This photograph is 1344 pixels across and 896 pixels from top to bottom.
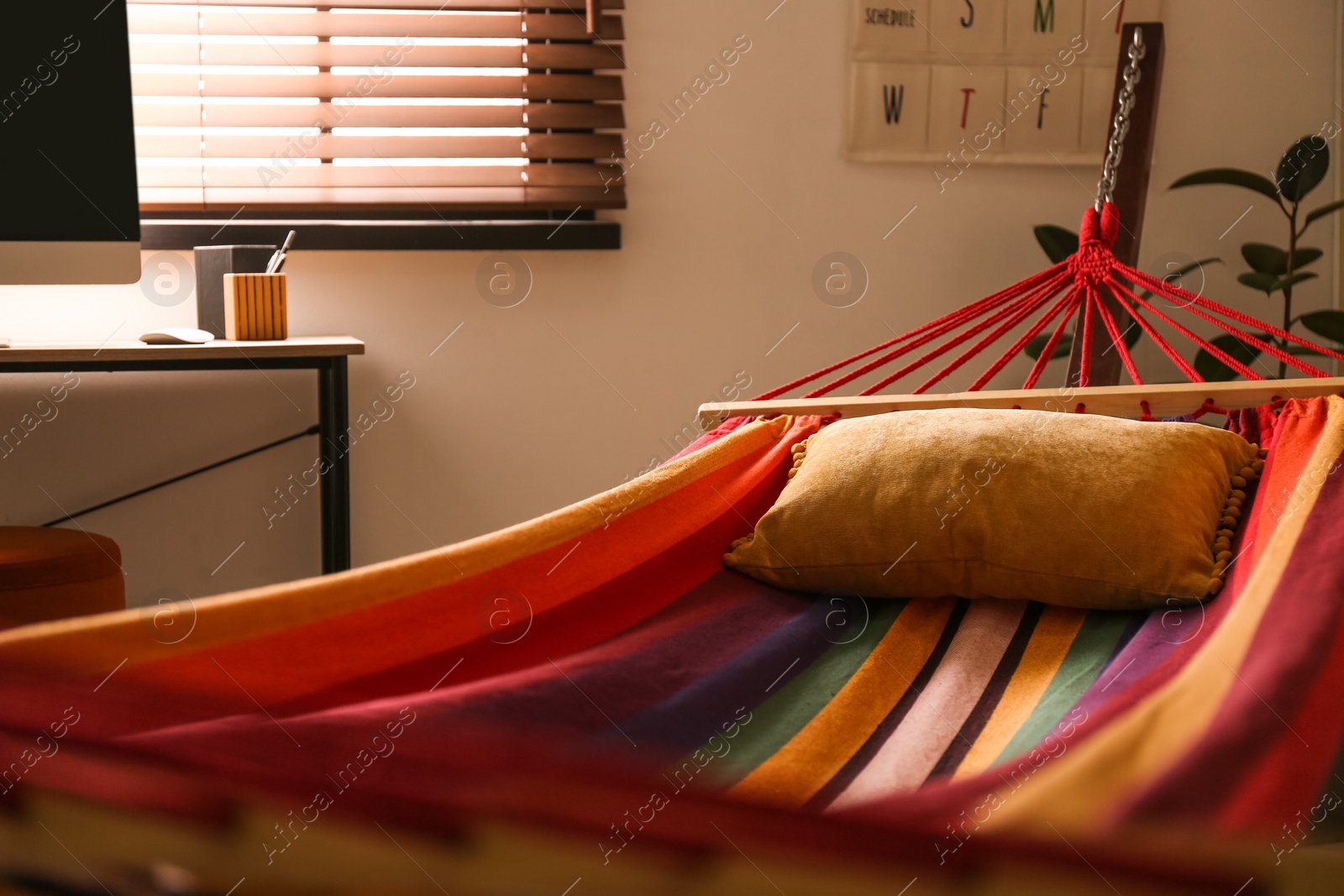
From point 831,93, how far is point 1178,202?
0.72m

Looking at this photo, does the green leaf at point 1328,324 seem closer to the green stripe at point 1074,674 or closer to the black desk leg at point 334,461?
the green stripe at point 1074,674

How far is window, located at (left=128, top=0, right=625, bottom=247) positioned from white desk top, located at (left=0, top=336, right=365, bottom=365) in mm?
421

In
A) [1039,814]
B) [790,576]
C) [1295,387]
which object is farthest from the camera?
[1295,387]

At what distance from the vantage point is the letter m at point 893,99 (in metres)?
2.05

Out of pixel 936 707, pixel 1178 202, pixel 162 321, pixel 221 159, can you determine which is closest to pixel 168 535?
pixel 162 321

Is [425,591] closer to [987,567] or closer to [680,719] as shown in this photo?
[680,719]

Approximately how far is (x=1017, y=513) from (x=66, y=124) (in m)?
1.43

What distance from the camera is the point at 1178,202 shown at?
214 centimetres

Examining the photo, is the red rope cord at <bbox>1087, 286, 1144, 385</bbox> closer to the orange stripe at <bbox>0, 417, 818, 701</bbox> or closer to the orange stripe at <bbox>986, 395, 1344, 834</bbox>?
the orange stripe at <bbox>0, 417, 818, 701</bbox>

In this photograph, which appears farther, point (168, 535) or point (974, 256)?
A: point (974, 256)

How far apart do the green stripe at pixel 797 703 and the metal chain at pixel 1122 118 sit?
775 millimetres

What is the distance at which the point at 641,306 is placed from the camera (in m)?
2.06

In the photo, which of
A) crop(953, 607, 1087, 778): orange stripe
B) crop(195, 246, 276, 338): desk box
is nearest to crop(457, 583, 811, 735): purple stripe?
crop(953, 607, 1087, 778): orange stripe

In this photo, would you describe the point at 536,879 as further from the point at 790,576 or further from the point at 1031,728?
the point at 790,576
